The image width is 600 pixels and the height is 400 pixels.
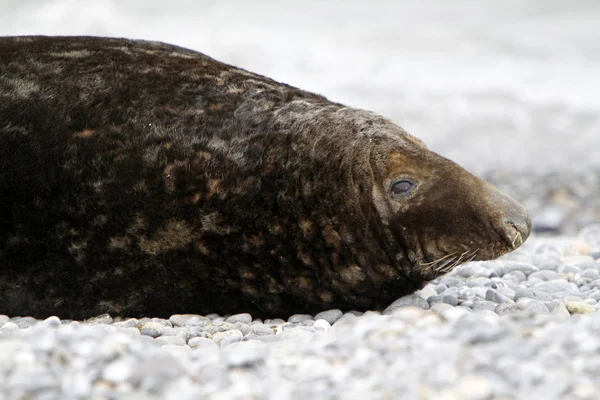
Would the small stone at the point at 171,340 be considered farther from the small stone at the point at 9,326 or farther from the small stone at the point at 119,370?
the small stone at the point at 119,370

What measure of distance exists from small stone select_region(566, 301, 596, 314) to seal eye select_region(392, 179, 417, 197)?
41.5 inches

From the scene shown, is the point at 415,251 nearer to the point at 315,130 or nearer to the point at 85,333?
the point at 315,130

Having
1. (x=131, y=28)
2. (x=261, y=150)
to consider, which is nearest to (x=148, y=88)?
(x=261, y=150)

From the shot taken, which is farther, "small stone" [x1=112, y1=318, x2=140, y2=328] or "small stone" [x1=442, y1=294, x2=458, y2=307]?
"small stone" [x1=442, y1=294, x2=458, y2=307]

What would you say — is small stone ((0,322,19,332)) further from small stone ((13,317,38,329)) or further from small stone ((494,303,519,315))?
small stone ((494,303,519,315))

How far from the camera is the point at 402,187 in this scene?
191 inches

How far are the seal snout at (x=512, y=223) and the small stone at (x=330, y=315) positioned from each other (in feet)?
3.27

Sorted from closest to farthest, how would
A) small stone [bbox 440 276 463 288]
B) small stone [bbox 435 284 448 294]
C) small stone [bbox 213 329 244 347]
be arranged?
small stone [bbox 213 329 244 347], small stone [bbox 435 284 448 294], small stone [bbox 440 276 463 288]

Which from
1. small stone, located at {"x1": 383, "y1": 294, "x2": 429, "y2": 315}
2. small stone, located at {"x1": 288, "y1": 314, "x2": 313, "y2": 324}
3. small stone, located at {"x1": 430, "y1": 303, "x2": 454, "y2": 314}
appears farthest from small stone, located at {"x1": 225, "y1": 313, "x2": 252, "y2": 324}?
small stone, located at {"x1": 430, "y1": 303, "x2": 454, "y2": 314}

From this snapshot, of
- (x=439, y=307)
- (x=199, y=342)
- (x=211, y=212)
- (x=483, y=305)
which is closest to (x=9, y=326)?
(x=199, y=342)

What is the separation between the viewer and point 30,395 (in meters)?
2.78

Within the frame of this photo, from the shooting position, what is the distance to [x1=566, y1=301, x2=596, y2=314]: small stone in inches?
184

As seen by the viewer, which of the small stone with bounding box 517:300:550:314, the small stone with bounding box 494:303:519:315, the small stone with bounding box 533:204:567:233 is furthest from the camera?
the small stone with bounding box 533:204:567:233

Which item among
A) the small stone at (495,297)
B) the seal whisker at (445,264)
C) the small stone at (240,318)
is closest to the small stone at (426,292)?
the small stone at (495,297)
